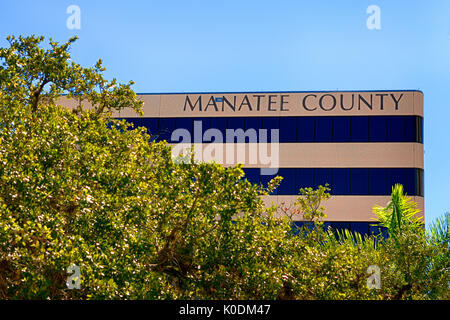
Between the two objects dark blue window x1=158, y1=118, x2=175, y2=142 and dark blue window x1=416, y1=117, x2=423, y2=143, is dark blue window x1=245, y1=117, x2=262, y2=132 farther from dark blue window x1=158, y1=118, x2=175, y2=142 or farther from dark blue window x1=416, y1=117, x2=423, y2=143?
dark blue window x1=416, y1=117, x2=423, y2=143

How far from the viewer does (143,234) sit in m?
11.5

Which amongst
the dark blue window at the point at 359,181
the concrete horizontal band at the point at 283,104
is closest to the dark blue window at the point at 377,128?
the concrete horizontal band at the point at 283,104

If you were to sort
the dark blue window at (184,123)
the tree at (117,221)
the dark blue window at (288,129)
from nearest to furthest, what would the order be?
1. the tree at (117,221)
2. the dark blue window at (288,129)
3. the dark blue window at (184,123)

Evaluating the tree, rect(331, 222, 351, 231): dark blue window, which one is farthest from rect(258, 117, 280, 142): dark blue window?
the tree

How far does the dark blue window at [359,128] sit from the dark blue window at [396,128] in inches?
59.1

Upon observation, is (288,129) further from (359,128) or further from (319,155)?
(359,128)

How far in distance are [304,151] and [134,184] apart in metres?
29.4

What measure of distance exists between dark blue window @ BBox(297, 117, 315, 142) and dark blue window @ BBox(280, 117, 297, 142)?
282 mm

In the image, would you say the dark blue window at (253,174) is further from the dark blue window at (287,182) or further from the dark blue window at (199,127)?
the dark blue window at (199,127)

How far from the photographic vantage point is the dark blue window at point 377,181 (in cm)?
3928

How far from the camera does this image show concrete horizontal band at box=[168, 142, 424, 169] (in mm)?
39781

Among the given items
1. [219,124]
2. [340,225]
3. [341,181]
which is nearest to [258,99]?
[219,124]

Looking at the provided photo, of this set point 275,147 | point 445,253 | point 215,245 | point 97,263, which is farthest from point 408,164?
point 97,263

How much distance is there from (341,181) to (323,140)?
305 cm
